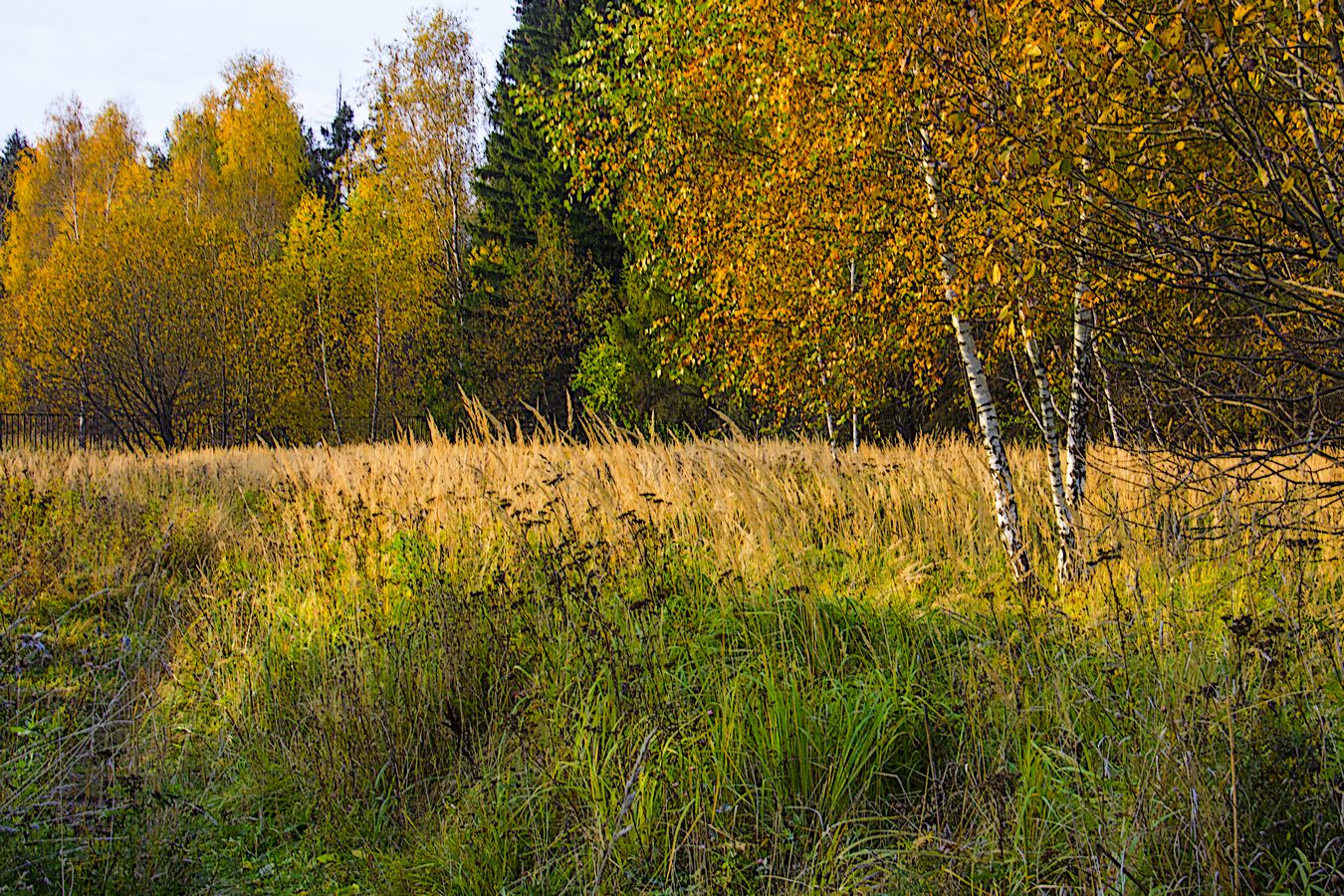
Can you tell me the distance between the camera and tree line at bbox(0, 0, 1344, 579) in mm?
3174

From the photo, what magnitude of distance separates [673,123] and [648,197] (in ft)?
2.71

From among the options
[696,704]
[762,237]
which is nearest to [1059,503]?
[696,704]

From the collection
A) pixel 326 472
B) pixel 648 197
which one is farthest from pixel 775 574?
pixel 648 197

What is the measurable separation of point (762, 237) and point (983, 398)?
320 centimetres

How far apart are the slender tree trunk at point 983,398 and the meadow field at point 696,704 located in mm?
181

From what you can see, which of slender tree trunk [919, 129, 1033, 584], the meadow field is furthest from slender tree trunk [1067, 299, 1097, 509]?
slender tree trunk [919, 129, 1033, 584]

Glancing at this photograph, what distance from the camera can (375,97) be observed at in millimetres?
25359

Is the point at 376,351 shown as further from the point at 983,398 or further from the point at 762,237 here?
the point at 983,398

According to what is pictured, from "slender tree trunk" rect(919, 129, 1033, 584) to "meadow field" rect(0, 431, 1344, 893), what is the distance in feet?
0.59

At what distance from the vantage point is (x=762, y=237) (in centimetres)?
816

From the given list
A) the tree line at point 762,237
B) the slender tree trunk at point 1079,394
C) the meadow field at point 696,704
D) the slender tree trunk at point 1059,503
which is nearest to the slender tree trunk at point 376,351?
the tree line at point 762,237

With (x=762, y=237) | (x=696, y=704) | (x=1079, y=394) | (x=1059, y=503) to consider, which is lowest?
(x=696, y=704)

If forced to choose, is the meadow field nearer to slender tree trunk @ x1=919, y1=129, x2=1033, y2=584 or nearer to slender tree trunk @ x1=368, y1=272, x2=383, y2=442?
slender tree trunk @ x1=919, y1=129, x2=1033, y2=584

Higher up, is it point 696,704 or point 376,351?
point 376,351
